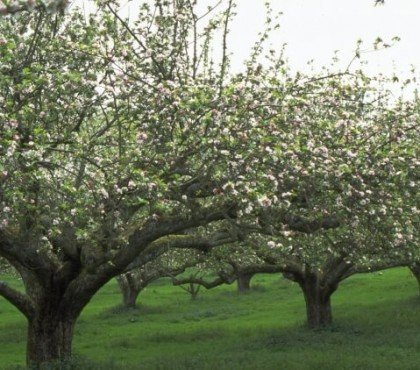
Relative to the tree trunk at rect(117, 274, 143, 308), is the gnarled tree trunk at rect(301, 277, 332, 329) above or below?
below

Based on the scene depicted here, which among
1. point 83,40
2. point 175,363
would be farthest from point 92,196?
point 175,363

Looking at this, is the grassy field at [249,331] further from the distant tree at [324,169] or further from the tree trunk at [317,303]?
the distant tree at [324,169]

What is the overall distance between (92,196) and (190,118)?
2.75 m

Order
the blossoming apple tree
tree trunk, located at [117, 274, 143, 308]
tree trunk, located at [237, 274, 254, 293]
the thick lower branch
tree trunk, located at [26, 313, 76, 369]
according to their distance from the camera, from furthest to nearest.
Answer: tree trunk, located at [237, 274, 254, 293]
tree trunk, located at [117, 274, 143, 308]
tree trunk, located at [26, 313, 76, 369]
the thick lower branch
the blossoming apple tree

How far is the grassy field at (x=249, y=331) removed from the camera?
25.4 metres

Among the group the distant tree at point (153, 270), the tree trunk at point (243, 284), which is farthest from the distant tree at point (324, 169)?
the tree trunk at point (243, 284)

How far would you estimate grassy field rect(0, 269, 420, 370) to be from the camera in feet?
83.4

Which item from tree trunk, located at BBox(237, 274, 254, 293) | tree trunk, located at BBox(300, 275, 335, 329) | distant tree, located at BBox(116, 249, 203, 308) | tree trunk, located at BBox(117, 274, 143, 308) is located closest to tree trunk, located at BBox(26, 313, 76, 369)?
distant tree, located at BBox(116, 249, 203, 308)

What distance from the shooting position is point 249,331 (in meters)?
37.3

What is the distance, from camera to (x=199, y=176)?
13898mm

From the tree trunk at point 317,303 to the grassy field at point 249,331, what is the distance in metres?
0.81

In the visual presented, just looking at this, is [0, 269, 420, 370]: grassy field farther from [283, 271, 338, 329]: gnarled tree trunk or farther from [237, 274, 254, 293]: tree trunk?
[283, 271, 338, 329]: gnarled tree trunk

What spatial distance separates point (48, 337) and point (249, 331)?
61.6 feet

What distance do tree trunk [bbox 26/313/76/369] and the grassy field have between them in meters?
1.15
